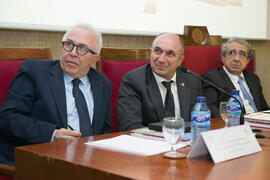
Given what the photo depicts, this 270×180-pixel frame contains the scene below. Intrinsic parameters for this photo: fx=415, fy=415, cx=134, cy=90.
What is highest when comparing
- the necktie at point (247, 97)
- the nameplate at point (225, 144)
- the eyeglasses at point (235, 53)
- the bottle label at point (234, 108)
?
the eyeglasses at point (235, 53)

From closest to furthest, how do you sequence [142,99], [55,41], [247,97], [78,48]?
[78,48] → [142,99] → [55,41] → [247,97]

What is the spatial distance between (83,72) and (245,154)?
115 cm

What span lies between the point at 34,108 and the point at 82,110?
256 millimetres

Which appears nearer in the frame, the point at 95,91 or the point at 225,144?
the point at 225,144

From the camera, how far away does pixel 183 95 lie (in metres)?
2.74

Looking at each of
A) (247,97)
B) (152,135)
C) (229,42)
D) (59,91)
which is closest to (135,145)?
(152,135)

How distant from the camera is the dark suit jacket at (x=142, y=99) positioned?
2.52 metres

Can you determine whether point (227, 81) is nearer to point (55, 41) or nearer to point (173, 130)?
point (55, 41)

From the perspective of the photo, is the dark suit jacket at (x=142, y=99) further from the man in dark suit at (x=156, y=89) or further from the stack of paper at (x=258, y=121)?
the stack of paper at (x=258, y=121)

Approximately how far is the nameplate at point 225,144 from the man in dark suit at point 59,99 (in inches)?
29.2

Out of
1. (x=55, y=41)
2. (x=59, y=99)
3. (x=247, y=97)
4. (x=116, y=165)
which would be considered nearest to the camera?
(x=116, y=165)

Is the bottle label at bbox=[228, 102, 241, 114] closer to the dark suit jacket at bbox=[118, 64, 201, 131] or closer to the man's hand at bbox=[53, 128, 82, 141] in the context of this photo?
the dark suit jacket at bbox=[118, 64, 201, 131]

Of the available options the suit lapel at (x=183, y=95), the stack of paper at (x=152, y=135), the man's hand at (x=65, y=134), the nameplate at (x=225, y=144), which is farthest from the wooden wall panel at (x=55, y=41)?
the nameplate at (x=225, y=144)

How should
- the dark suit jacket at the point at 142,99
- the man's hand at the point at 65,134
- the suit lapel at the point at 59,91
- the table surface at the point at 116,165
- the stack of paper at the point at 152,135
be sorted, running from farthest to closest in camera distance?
the dark suit jacket at the point at 142,99 < the suit lapel at the point at 59,91 < the man's hand at the point at 65,134 < the stack of paper at the point at 152,135 < the table surface at the point at 116,165
